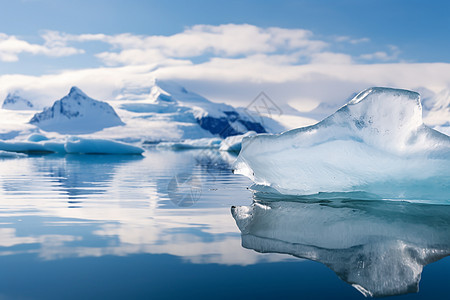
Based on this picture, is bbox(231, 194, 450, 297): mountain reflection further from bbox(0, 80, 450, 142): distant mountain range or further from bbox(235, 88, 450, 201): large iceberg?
bbox(0, 80, 450, 142): distant mountain range

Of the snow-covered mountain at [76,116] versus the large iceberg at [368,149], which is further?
the snow-covered mountain at [76,116]

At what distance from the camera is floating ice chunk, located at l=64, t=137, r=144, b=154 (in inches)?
1224

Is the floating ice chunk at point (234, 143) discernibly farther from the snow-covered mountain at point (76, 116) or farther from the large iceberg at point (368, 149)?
the snow-covered mountain at point (76, 116)

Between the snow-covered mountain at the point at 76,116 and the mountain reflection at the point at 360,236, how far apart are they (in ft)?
358

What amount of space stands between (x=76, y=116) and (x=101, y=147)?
103714mm

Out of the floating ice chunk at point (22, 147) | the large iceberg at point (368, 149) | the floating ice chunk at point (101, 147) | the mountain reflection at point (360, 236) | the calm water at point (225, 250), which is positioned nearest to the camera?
the calm water at point (225, 250)

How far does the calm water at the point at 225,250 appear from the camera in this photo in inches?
113

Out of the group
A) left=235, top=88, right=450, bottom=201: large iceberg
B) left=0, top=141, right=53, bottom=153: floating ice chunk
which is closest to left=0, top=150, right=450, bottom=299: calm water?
left=235, top=88, right=450, bottom=201: large iceberg

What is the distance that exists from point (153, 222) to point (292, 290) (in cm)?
248

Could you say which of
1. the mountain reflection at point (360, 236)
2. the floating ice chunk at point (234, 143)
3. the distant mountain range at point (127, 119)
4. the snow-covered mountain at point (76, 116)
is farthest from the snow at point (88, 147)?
the snow-covered mountain at point (76, 116)

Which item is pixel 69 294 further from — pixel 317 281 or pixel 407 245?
pixel 407 245

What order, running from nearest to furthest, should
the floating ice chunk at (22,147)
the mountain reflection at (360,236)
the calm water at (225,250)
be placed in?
the calm water at (225,250) < the mountain reflection at (360,236) < the floating ice chunk at (22,147)

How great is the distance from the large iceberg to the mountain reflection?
0.38 metres

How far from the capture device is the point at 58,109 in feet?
458
